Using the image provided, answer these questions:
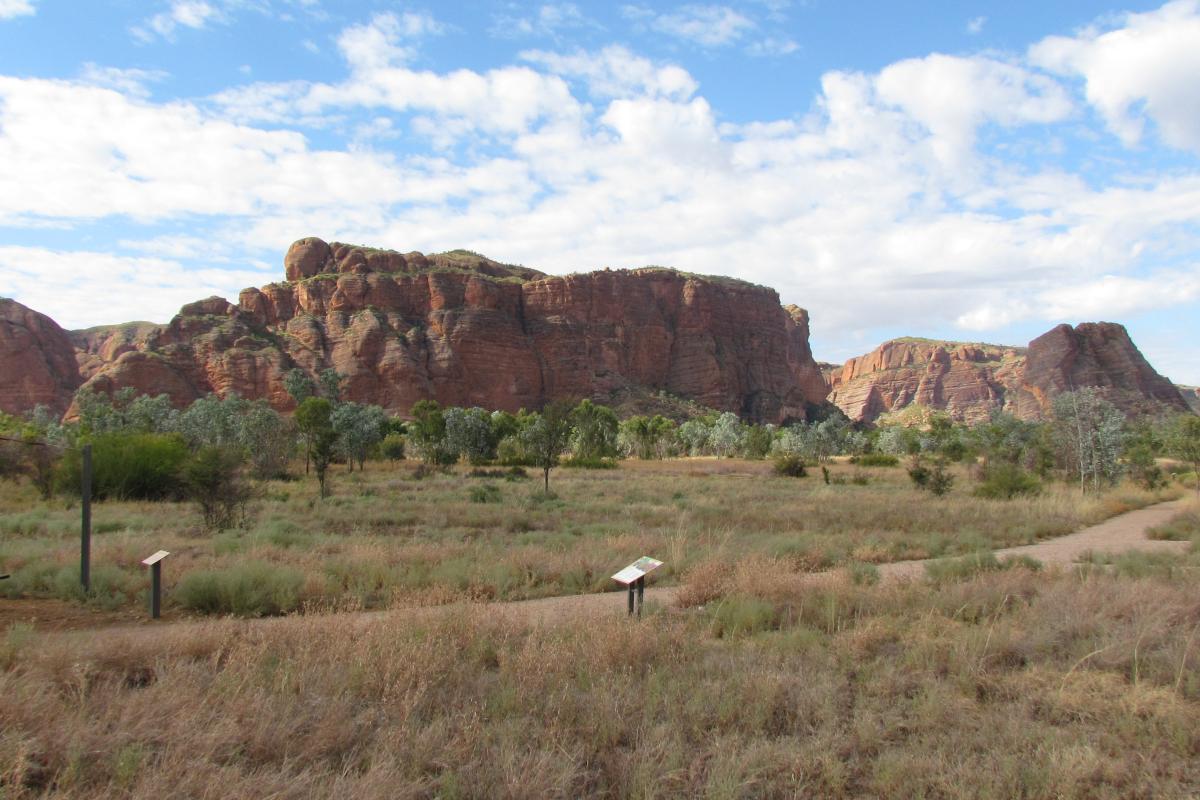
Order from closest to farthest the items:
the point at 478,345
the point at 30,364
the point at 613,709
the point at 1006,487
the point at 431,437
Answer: the point at 613,709
the point at 1006,487
the point at 431,437
the point at 30,364
the point at 478,345

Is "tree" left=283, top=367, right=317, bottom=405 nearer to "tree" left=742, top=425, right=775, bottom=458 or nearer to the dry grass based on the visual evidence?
"tree" left=742, top=425, right=775, bottom=458

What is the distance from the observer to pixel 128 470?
Answer: 2514 centimetres

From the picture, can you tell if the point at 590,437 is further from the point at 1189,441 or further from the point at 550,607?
the point at 550,607

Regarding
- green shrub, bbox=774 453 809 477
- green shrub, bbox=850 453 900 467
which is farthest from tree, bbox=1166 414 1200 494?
green shrub, bbox=850 453 900 467

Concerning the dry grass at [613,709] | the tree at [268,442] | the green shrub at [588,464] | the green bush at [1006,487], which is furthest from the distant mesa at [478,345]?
the dry grass at [613,709]

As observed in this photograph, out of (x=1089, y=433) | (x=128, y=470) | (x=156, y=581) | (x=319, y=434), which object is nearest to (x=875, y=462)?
(x=1089, y=433)

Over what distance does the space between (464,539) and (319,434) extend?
16208mm

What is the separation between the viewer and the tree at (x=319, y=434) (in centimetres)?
2733

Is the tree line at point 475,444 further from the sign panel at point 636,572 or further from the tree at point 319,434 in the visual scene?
the sign panel at point 636,572

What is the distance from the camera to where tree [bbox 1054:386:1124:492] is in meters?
32.1

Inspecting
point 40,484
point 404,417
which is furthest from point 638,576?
point 404,417

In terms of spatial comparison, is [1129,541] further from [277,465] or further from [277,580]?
[277,465]

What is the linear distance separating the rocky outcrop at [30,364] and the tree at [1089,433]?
453 ft

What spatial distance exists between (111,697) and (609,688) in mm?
3227
